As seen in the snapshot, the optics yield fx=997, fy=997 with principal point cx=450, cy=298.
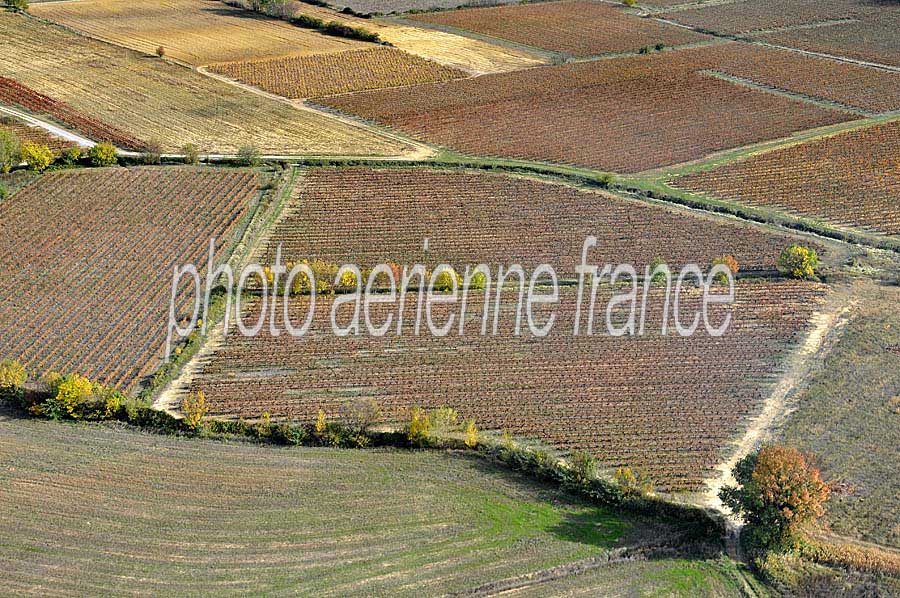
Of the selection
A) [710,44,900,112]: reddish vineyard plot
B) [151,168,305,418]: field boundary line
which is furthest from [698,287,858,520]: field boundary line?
[710,44,900,112]: reddish vineyard plot

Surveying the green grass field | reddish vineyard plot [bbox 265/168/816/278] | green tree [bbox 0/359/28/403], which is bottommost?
the green grass field

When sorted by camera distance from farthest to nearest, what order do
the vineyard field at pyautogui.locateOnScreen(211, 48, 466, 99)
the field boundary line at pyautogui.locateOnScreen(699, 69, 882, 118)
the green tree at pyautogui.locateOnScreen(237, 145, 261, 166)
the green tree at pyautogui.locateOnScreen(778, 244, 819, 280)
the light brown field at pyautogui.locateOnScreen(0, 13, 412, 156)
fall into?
the vineyard field at pyautogui.locateOnScreen(211, 48, 466, 99) < the field boundary line at pyautogui.locateOnScreen(699, 69, 882, 118) < the light brown field at pyautogui.locateOnScreen(0, 13, 412, 156) < the green tree at pyautogui.locateOnScreen(237, 145, 261, 166) < the green tree at pyautogui.locateOnScreen(778, 244, 819, 280)

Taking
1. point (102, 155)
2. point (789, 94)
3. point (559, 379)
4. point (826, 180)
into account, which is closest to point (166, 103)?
point (102, 155)

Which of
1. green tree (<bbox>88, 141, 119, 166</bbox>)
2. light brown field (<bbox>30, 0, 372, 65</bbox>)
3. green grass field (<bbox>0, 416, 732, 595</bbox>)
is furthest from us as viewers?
light brown field (<bbox>30, 0, 372, 65</bbox>)

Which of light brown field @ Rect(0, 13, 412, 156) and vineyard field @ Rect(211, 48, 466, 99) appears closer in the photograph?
light brown field @ Rect(0, 13, 412, 156)

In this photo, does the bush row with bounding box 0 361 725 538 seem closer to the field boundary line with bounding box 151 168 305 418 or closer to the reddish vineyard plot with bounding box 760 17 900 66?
the field boundary line with bounding box 151 168 305 418

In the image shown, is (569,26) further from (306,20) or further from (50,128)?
(50,128)
